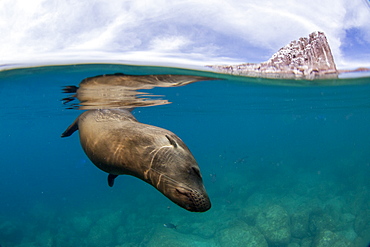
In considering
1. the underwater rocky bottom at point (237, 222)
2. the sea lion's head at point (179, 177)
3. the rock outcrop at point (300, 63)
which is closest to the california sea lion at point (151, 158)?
the sea lion's head at point (179, 177)

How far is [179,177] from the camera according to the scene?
11.5 ft

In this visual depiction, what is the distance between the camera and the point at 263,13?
5.21m

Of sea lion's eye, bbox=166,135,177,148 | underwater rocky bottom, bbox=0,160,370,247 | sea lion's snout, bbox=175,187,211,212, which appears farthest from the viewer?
underwater rocky bottom, bbox=0,160,370,247

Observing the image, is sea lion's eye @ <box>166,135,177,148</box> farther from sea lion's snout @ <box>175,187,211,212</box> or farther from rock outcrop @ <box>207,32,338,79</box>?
rock outcrop @ <box>207,32,338,79</box>

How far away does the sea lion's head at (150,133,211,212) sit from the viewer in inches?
129

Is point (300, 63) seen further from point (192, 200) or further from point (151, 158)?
point (192, 200)

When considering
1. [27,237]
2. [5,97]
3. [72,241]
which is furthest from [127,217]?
[5,97]

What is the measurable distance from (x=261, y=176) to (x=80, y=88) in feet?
54.2

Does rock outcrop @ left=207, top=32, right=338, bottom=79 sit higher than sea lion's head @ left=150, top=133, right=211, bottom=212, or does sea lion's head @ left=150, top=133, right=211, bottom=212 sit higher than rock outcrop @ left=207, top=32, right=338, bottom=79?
rock outcrop @ left=207, top=32, right=338, bottom=79

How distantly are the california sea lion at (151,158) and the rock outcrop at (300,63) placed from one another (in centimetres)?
314

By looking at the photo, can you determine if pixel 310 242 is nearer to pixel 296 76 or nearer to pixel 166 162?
pixel 296 76

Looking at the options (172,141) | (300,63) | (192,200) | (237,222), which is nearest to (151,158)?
(172,141)

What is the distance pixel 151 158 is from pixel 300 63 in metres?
5.51

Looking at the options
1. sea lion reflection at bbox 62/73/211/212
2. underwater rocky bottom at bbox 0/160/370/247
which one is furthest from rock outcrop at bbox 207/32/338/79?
underwater rocky bottom at bbox 0/160/370/247
